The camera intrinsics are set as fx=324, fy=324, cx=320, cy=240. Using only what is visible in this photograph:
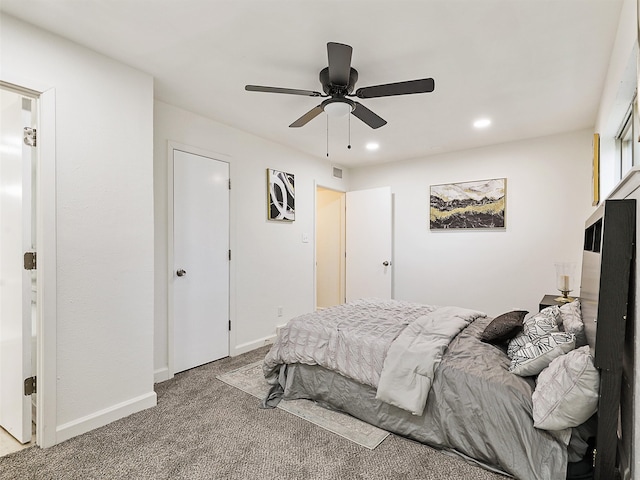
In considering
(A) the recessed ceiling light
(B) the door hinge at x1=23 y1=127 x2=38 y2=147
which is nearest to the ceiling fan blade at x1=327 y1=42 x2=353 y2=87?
(B) the door hinge at x1=23 y1=127 x2=38 y2=147

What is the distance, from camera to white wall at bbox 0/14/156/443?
1994 millimetres

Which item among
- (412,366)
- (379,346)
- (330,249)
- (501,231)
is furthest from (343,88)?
(330,249)

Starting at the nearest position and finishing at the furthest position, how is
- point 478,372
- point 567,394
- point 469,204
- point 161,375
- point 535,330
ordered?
1. point 567,394
2. point 478,372
3. point 535,330
4. point 161,375
5. point 469,204

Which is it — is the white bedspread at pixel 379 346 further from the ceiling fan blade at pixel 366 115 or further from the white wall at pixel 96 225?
the ceiling fan blade at pixel 366 115

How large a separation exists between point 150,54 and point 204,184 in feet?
4.26

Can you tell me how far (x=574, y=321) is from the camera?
189 cm

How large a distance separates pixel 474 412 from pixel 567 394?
507 millimetres

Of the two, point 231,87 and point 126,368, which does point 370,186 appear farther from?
point 126,368

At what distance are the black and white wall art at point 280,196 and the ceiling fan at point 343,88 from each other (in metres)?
1.60

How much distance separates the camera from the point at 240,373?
3053 mm

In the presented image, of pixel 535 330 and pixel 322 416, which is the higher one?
pixel 535 330

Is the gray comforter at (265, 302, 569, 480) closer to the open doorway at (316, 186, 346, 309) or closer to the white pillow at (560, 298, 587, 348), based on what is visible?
the white pillow at (560, 298, 587, 348)

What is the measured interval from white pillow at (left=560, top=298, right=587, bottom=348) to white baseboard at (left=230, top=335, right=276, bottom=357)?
2.96 metres

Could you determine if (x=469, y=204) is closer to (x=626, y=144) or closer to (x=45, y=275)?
(x=626, y=144)
